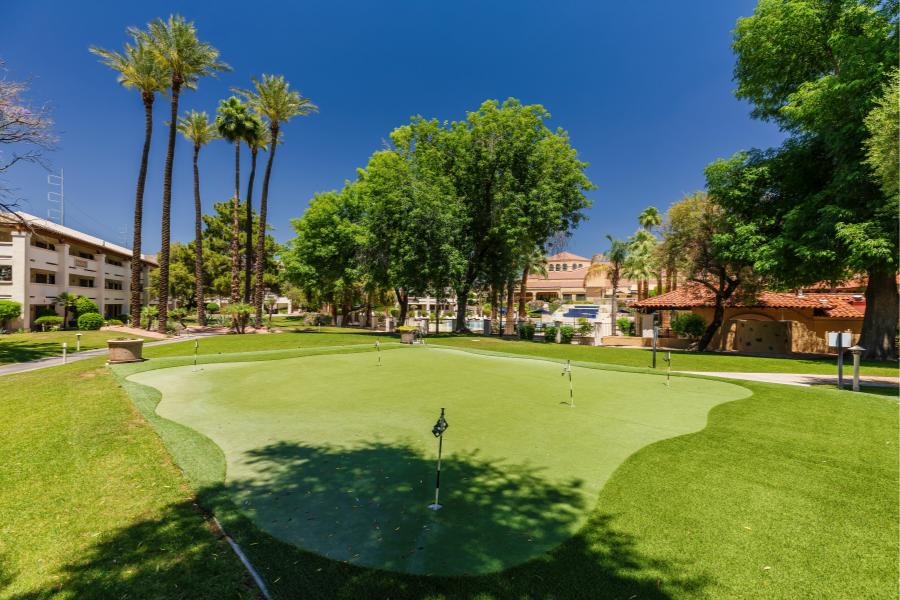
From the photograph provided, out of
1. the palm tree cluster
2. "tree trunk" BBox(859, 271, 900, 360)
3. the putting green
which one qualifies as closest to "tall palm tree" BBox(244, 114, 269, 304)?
the palm tree cluster

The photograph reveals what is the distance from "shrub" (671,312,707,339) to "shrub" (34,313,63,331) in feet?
165

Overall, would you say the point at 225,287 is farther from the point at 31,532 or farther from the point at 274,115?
the point at 31,532

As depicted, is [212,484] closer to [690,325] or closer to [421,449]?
[421,449]

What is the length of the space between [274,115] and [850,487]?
3960cm

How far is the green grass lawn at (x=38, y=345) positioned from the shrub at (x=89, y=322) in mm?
6311

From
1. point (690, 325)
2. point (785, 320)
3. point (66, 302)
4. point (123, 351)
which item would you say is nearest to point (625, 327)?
point (690, 325)

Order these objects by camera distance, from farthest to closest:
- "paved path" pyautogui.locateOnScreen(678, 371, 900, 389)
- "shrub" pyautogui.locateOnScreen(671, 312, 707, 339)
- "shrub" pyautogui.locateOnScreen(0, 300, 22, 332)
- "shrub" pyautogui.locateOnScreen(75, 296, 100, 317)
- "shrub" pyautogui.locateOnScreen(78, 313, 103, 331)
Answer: "shrub" pyautogui.locateOnScreen(75, 296, 100, 317) < "shrub" pyautogui.locateOnScreen(78, 313, 103, 331) < "shrub" pyautogui.locateOnScreen(671, 312, 707, 339) < "shrub" pyautogui.locateOnScreen(0, 300, 22, 332) < "paved path" pyautogui.locateOnScreen(678, 371, 900, 389)

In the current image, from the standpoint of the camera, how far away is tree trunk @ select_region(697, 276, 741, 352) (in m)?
26.0

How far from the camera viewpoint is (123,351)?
1491 centimetres

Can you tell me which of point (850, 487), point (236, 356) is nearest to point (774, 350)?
point (850, 487)

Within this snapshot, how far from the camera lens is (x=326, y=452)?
620 centimetres

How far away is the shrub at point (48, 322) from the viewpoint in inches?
1195

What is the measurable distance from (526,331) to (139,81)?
115 ft

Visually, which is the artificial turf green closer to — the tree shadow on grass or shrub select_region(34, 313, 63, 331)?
the tree shadow on grass
